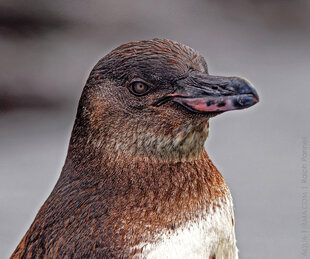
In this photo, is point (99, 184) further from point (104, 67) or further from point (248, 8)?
point (248, 8)

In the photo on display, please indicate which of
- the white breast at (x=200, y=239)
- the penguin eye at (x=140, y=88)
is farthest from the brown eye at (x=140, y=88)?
the white breast at (x=200, y=239)

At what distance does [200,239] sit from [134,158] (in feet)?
0.66

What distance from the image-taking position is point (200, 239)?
1.44 metres

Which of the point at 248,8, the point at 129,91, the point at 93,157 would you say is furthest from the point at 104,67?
the point at 248,8

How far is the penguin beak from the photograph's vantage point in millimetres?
1397

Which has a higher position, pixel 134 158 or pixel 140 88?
pixel 140 88

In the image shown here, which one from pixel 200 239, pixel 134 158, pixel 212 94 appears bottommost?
pixel 200 239

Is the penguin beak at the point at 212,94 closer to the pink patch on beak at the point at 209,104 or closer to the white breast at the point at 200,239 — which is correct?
the pink patch on beak at the point at 209,104

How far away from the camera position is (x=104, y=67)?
4.81ft

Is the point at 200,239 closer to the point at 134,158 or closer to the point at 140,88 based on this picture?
the point at 134,158

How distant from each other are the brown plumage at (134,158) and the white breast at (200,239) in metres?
0.01

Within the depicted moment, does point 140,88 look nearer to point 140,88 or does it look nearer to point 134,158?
point 140,88

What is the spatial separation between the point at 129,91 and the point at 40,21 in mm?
2144

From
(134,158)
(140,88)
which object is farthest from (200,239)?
(140,88)
